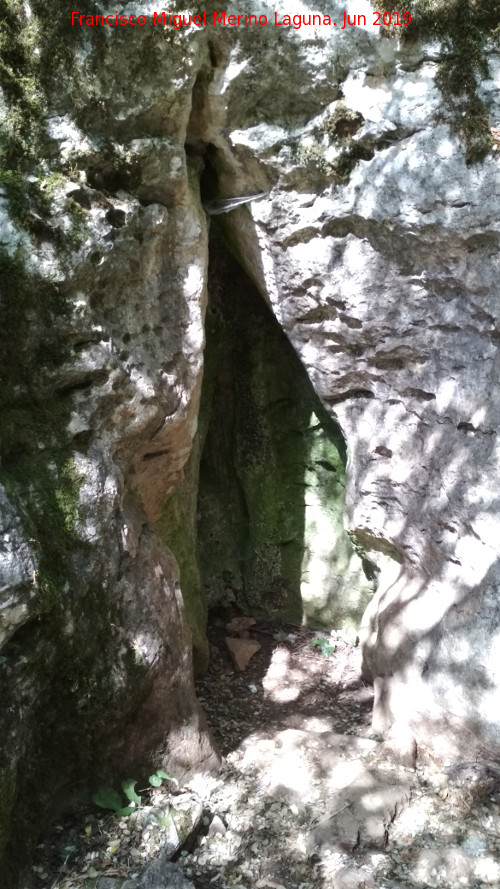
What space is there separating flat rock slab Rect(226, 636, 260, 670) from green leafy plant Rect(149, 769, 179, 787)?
1.26 metres

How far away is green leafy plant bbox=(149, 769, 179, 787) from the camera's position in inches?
119

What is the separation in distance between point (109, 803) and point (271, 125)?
3276 millimetres

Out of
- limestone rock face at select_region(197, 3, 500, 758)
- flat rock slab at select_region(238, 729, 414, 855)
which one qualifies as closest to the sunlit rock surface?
limestone rock face at select_region(197, 3, 500, 758)

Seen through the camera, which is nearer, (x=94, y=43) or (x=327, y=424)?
(x=94, y=43)

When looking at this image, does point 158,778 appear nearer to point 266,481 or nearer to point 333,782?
point 333,782

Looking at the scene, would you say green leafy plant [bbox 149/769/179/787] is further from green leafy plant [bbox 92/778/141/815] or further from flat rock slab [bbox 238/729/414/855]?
flat rock slab [bbox 238/729/414/855]

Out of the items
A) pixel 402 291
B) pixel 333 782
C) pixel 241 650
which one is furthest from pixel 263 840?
pixel 402 291

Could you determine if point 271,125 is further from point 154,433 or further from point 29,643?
point 29,643

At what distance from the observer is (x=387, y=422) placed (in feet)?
11.8

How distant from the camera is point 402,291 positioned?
3.35 meters

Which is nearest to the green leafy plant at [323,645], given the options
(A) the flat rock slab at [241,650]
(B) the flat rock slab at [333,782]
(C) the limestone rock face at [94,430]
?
(A) the flat rock slab at [241,650]

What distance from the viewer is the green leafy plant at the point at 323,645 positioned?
4.44m

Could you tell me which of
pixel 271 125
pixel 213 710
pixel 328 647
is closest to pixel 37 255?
pixel 271 125

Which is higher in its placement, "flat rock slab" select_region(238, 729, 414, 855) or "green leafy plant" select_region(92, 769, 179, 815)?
"green leafy plant" select_region(92, 769, 179, 815)
